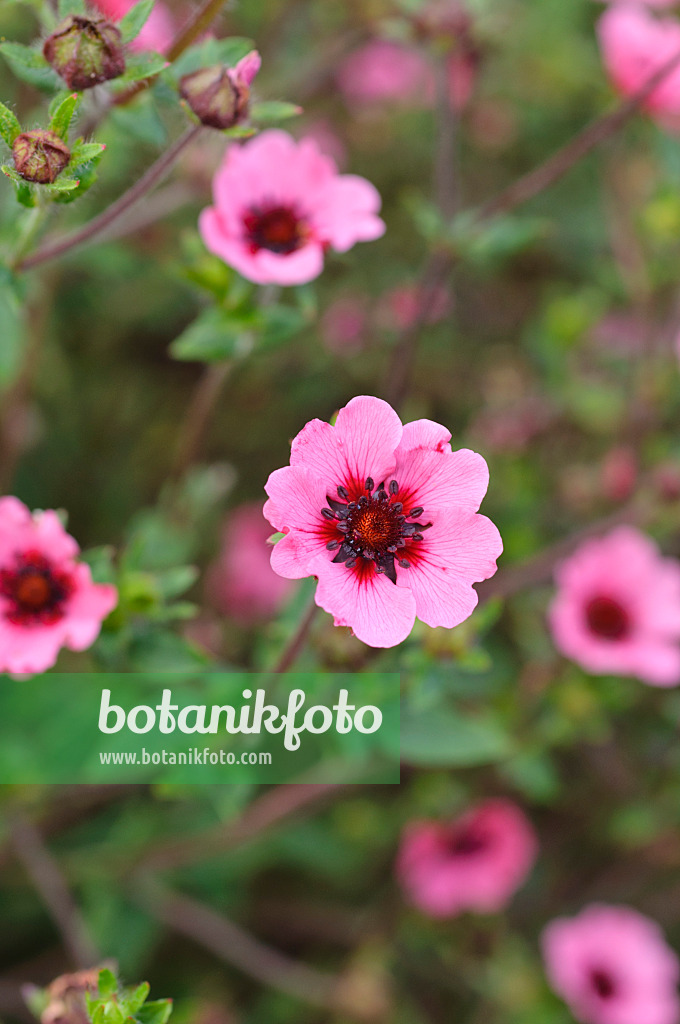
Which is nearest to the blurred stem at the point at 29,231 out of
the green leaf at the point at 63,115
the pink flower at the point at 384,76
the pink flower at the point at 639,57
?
the green leaf at the point at 63,115

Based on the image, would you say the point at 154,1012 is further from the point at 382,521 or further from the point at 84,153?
the point at 84,153

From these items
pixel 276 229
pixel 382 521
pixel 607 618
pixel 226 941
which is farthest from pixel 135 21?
pixel 226 941

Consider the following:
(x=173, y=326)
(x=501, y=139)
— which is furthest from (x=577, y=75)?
(x=173, y=326)

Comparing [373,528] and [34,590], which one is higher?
[34,590]

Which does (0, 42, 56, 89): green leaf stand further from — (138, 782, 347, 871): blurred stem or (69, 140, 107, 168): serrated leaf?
(138, 782, 347, 871): blurred stem

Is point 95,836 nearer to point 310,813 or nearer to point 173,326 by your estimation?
point 310,813

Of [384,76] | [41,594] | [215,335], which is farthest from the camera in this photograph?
[384,76]
